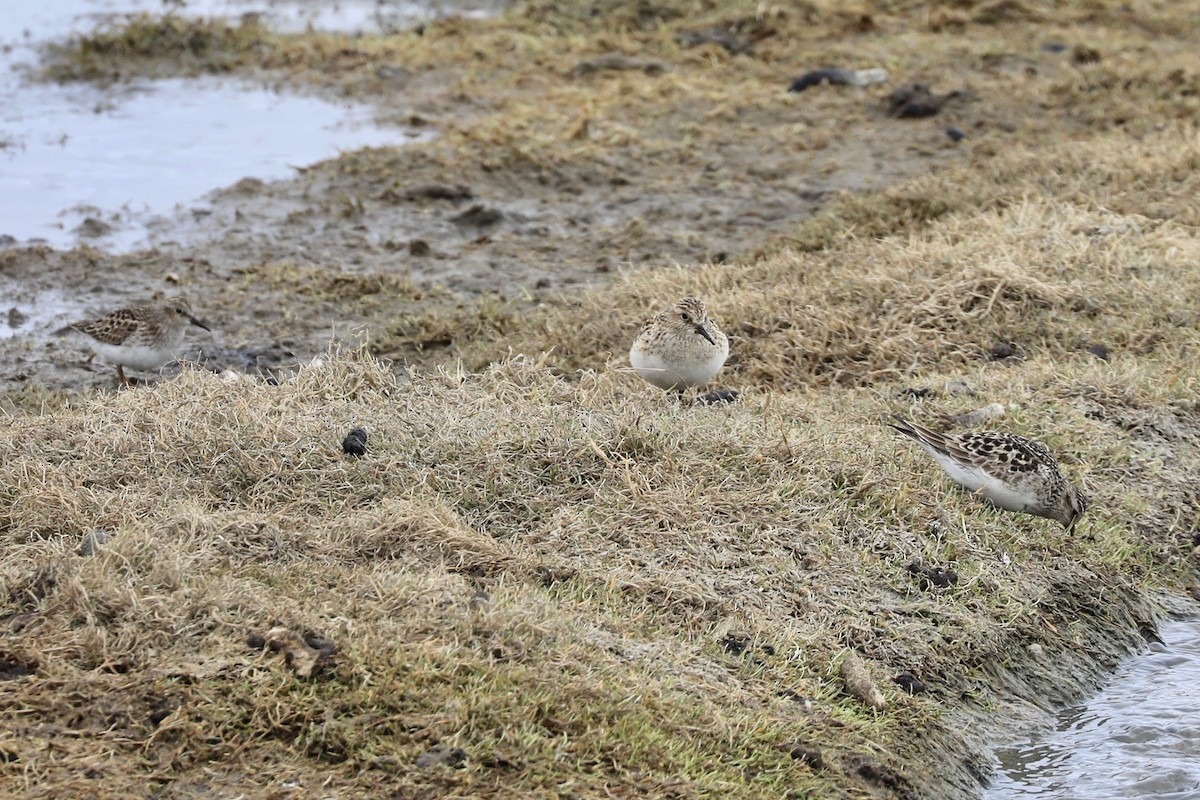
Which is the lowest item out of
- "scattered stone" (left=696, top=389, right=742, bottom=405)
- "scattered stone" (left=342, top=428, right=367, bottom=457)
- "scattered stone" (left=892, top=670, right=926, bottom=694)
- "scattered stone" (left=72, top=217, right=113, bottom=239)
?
"scattered stone" (left=72, top=217, right=113, bottom=239)

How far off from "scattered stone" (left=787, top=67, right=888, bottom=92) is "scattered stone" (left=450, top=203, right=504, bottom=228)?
417 cm

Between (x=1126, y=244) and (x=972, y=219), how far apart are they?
1.08 meters

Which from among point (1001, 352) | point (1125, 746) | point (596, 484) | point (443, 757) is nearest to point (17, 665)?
point (443, 757)

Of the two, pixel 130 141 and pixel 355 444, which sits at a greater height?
pixel 355 444

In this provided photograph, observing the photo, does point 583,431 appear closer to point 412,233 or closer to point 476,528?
point 476,528

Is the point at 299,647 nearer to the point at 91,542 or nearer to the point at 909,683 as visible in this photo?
the point at 91,542

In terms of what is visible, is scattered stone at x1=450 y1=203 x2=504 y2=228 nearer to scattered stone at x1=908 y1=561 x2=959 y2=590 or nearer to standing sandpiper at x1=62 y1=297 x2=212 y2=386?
standing sandpiper at x1=62 y1=297 x2=212 y2=386

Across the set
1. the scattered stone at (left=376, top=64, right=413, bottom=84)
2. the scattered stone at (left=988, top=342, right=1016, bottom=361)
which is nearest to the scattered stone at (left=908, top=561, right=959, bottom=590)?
the scattered stone at (left=988, top=342, right=1016, bottom=361)

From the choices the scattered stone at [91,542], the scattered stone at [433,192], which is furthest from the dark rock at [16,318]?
the scattered stone at [91,542]

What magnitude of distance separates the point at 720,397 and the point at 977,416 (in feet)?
4.24

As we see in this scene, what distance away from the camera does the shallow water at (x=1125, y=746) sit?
5.57 meters

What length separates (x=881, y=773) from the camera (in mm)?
5191

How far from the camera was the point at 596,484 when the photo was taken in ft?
20.9

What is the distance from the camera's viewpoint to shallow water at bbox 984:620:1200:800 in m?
5.57
